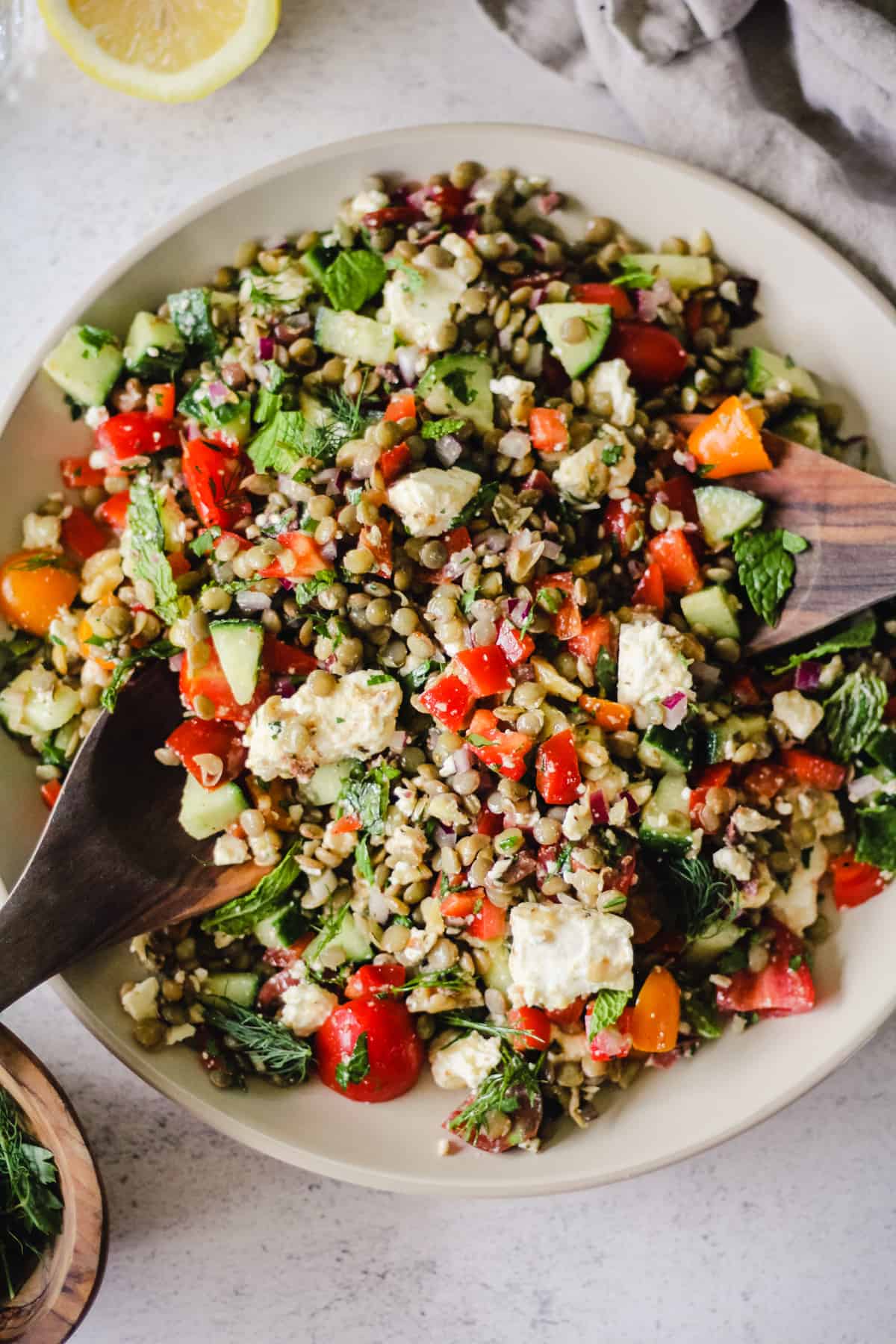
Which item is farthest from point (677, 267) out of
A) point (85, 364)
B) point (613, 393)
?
point (85, 364)

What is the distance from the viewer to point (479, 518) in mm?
3311

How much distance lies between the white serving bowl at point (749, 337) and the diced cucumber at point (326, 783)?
799 millimetres

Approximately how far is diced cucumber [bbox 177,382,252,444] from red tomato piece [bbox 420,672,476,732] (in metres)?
1.02

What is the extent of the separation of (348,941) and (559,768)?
88cm

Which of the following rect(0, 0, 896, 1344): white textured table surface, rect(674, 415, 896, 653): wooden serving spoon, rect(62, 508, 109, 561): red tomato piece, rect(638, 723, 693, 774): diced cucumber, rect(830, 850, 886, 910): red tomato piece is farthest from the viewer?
rect(0, 0, 896, 1344): white textured table surface

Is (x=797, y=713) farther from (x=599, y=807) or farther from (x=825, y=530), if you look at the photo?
(x=599, y=807)

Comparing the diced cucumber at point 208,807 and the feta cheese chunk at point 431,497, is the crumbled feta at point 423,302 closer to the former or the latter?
the feta cheese chunk at point 431,497

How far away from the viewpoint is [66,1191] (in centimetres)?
333

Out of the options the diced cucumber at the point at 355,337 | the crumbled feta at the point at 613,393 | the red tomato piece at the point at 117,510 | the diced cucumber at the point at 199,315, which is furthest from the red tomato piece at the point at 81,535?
the crumbled feta at the point at 613,393

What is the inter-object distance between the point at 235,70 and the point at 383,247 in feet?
2.94

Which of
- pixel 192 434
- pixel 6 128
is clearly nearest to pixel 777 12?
pixel 192 434

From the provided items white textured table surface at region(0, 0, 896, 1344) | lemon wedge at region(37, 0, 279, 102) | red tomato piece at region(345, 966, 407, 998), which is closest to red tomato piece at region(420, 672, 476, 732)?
red tomato piece at region(345, 966, 407, 998)

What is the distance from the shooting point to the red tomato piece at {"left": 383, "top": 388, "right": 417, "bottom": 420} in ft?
10.9

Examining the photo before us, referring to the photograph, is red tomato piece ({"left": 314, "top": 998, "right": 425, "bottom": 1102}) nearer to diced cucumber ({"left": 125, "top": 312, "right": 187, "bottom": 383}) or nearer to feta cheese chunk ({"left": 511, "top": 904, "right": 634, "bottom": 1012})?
feta cheese chunk ({"left": 511, "top": 904, "right": 634, "bottom": 1012})
